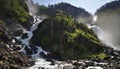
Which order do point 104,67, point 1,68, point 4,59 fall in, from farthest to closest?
point 104,67 < point 4,59 < point 1,68

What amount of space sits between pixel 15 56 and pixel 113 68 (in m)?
55.9

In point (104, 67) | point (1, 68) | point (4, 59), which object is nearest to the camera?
point (1, 68)

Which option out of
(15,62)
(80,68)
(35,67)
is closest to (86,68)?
(80,68)

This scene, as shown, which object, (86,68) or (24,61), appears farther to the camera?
(24,61)

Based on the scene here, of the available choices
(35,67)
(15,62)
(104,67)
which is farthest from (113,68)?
(15,62)

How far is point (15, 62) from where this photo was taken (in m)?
169

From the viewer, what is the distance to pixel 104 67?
559 ft

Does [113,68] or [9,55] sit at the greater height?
[9,55]

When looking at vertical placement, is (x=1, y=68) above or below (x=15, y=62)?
below

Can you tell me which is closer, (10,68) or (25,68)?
(10,68)

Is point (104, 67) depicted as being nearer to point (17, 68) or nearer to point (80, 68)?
point (80, 68)

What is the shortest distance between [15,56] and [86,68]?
41833mm

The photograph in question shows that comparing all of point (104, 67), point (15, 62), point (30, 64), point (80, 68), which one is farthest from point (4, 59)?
point (104, 67)

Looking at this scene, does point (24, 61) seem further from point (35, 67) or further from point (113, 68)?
point (113, 68)
